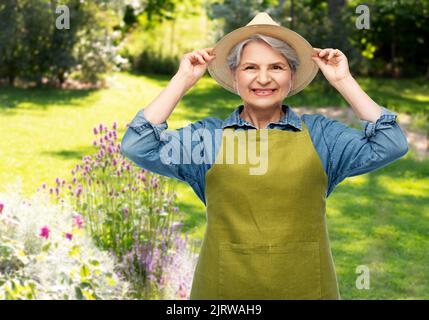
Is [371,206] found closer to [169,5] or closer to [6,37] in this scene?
[6,37]

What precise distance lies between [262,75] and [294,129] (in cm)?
20

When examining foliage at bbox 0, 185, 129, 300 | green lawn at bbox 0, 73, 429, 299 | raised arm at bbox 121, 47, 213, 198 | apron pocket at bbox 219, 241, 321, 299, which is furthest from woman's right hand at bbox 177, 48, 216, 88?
green lawn at bbox 0, 73, 429, 299

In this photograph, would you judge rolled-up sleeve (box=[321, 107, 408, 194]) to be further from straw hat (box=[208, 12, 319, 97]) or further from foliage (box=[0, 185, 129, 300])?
foliage (box=[0, 185, 129, 300])

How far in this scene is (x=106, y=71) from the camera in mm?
13742

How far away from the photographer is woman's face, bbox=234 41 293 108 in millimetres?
2227

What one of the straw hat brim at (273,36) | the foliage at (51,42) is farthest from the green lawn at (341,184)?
the straw hat brim at (273,36)

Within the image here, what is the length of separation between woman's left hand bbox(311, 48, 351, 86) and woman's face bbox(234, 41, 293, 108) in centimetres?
11

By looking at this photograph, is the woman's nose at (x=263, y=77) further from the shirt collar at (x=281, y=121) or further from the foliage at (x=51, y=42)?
the foliage at (x=51, y=42)

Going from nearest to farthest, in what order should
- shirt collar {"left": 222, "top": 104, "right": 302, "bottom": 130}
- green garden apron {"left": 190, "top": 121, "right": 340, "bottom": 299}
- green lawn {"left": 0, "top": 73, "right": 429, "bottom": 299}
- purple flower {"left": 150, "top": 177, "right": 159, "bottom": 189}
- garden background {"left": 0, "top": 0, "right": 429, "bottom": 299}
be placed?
green garden apron {"left": 190, "top": 121, "right": 340, "bottom": 299} → shirt collar {"left": 222, "top": 104, "right": 302, "bottom": 130} → garden background {"left": 0, "top": 0, "right": 429, "bottom": 299} → purple flower {"left": 150, "top": 177, "right": 159, "bottom": 189} → green lawn {"left": 0, "top": 73, "right": 429, "bottom": 299}

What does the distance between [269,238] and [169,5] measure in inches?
647

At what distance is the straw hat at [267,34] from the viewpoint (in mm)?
2248

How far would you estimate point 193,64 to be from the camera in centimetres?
227

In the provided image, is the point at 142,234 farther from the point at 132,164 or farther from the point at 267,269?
the point at 267,269
